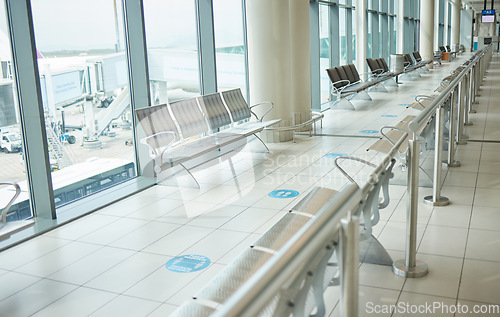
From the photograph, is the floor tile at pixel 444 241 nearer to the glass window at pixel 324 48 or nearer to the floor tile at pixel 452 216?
the floor tile at pixel 452 216

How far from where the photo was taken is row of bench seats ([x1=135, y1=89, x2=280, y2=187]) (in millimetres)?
5355

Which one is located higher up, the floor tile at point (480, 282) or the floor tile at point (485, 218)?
the floor tile at point (485, 218)

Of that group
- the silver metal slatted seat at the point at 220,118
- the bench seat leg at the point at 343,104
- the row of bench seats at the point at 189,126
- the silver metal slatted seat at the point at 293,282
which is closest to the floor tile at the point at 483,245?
the silver metal slatted seat at the point at 293,282

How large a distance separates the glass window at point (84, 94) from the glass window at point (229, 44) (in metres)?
2.34

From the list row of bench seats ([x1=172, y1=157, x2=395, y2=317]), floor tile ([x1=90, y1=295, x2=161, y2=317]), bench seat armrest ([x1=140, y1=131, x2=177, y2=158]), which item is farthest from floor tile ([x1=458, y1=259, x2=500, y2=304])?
bench seat armrest ([x1=140, y1=131, x2=177, y2=158])

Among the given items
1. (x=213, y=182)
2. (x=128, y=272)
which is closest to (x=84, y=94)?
(x=213, y=182)

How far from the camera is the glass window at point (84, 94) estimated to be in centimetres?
492

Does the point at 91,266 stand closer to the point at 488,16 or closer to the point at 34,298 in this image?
the point at 34,298

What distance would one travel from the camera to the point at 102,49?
221 inches

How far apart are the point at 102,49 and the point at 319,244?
188 inches

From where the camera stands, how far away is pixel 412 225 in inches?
122

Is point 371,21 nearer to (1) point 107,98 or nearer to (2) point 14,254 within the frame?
(1) point 107,98

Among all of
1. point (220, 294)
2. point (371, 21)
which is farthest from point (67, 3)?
point (371, 21)

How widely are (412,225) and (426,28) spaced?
67.7ft
